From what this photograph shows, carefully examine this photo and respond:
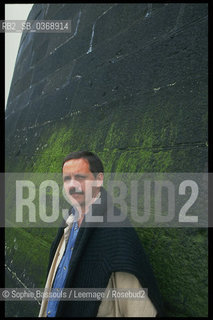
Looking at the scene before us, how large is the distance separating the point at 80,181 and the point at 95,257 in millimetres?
405

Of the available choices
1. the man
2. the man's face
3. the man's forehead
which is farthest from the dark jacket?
the man's forehead

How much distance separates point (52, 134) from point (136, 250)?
2267 millimetres

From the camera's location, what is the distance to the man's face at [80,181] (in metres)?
1.44

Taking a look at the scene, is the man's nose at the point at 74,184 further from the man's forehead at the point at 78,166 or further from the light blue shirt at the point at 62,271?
the light blue shirt at the point at 62,271

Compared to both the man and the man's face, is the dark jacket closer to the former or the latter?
the man

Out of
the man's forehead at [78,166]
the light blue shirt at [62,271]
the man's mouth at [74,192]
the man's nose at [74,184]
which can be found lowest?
the light blue shirt at [62,271]

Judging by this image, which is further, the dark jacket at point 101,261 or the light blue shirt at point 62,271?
the light blue shirt at point 62,271

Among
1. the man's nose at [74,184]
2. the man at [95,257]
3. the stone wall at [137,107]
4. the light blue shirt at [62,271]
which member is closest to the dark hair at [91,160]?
the man at [95,257]

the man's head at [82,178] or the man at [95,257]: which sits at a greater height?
the man's head at [82,178]

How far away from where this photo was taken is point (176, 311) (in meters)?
1.45

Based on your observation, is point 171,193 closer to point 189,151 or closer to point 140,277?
point 189,151

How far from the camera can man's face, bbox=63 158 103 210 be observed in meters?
1.44

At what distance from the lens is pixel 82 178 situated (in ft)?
4.75

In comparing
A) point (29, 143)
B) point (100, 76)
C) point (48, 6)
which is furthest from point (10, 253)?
point (48, 6)
